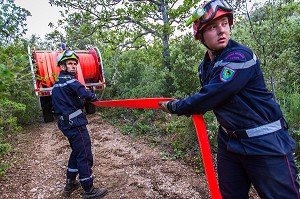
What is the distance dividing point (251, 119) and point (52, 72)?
22.9 feet

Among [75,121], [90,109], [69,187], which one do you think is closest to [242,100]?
[75,121]

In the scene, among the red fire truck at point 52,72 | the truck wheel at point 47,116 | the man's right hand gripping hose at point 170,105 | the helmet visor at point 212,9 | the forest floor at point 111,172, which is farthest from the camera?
the truck wheel at point 47,116

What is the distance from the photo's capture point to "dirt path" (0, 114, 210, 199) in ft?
11.8

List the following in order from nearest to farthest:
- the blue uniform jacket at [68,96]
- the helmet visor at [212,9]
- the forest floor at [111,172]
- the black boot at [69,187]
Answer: the helmet visor at [212,9], the blue uniform jacket at [68,96], the forest floor at [111,172], the black boot at [69,187]

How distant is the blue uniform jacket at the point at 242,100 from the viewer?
1.72 m

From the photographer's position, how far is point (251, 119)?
176cm

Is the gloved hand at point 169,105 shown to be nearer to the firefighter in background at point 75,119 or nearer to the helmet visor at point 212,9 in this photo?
the helmet visor at point 212,9

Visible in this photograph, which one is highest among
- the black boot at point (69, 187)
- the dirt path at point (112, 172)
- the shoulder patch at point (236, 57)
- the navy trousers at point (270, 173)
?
the shoulder patch at point (236, 57)

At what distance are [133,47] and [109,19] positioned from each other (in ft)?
4.30

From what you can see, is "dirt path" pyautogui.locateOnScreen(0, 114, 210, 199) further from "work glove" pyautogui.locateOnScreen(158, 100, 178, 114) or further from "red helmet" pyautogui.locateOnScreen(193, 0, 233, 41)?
"red helmet" pyautogui.locateOnScreen(193, 0, 233, 41)

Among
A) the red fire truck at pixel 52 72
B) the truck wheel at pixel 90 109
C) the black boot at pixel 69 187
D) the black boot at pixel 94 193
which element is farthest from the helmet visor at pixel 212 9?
→ the truck wheel at pixel 90 109

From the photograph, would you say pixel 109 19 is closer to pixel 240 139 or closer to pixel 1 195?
pixel 1 195

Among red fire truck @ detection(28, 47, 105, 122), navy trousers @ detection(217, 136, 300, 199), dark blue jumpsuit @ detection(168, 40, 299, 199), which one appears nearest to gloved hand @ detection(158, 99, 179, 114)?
dark blue jumpsuit @ detection(168, 40, 299, 199)

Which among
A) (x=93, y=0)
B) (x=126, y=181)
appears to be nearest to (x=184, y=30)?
(x=93, y=0)
